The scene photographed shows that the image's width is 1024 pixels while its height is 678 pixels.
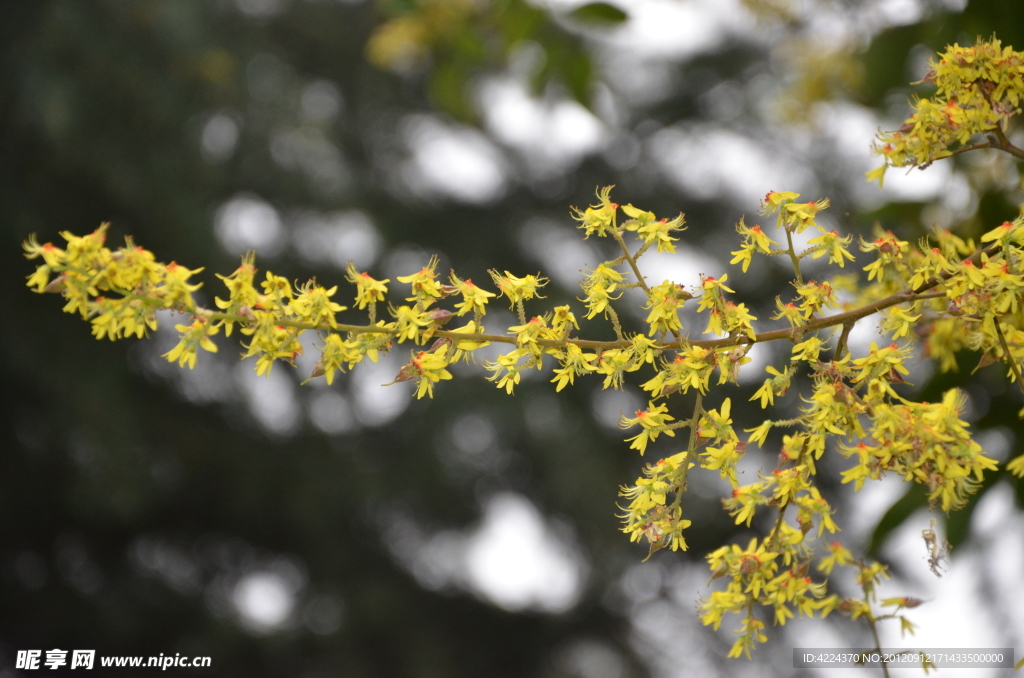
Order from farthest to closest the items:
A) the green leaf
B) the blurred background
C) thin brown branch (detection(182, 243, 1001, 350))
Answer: the blurred background
the green leaf
thin brown branch (detection(182, 243, 1001, 350))

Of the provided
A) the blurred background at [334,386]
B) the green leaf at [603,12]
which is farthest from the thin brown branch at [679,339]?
the blurred background at [334,386]

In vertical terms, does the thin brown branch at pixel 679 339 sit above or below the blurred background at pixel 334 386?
below

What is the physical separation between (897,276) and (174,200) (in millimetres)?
2060

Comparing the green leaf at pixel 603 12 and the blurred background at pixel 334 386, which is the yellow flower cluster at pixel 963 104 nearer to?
the green leaf at pixel 603 12

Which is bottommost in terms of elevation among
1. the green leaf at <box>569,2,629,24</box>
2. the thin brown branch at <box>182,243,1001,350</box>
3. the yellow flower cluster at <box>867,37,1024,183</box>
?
the thin brown branch at <box>182,243,1001,350</box>

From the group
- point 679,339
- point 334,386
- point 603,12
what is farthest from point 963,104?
point 334,386

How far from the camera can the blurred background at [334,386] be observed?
2.17 meters

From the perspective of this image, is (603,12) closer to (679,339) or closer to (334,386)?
(679,339)

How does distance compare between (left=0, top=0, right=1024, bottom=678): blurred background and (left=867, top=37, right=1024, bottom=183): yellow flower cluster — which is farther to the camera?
(left=0, top=0, right=1024, bottom=678): blurred background

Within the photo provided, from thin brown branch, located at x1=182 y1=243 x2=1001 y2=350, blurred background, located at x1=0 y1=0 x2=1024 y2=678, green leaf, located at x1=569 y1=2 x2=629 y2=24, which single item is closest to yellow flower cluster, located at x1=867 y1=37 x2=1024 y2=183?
thin brown branch, located at x1=182 y1=243 x2=1001 y2=350

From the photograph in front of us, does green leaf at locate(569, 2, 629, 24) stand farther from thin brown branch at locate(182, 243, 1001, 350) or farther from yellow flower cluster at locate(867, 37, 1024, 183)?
thin brown branch at locate(182, 243, 1001, 350)

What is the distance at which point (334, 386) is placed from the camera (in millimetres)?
2562

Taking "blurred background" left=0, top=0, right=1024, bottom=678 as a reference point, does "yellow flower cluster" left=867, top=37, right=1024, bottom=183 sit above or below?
below

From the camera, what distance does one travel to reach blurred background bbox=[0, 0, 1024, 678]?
7.13 feet
